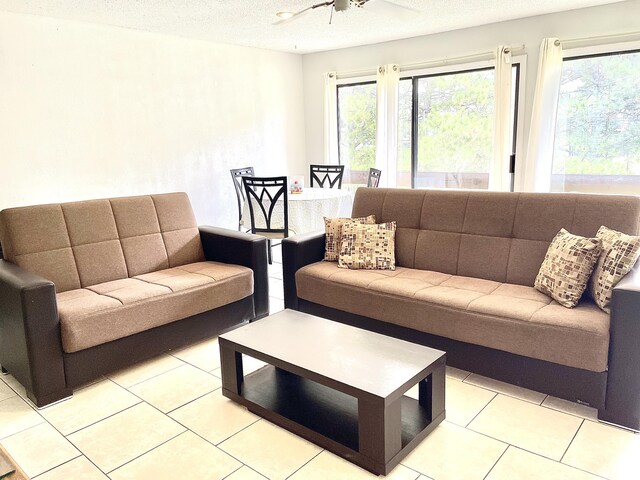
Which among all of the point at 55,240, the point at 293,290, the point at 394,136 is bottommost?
the point at 293,290

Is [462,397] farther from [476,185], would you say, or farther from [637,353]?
[476,185]

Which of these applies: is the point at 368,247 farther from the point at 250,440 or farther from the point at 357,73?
the point at 357,73

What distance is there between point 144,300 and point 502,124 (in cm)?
391

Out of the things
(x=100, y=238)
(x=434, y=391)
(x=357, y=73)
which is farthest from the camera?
(x=357, y=73)

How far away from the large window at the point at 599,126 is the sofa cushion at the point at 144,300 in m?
3.41

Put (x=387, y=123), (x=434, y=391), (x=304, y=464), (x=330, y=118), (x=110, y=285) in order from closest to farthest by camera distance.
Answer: (x=304, y=464), (x=434, y=391), (x=110, y=285), (x=387, y=123), (x=330, y=118)

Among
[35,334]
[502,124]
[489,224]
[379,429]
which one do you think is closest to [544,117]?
[502,124]

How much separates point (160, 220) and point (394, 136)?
3.33m

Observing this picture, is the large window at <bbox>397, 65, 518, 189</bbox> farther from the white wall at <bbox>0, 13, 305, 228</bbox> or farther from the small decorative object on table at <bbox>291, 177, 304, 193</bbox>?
the white wall at <bbox>0, 13, 305, 228</bbox>

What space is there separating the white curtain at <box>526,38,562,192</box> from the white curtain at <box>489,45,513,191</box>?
0.24m

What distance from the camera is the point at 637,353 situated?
2008 millimetres

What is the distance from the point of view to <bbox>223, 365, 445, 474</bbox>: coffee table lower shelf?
1.96m

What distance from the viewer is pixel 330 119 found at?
6.39m

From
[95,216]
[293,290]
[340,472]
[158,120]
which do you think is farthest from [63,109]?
[340,472]
